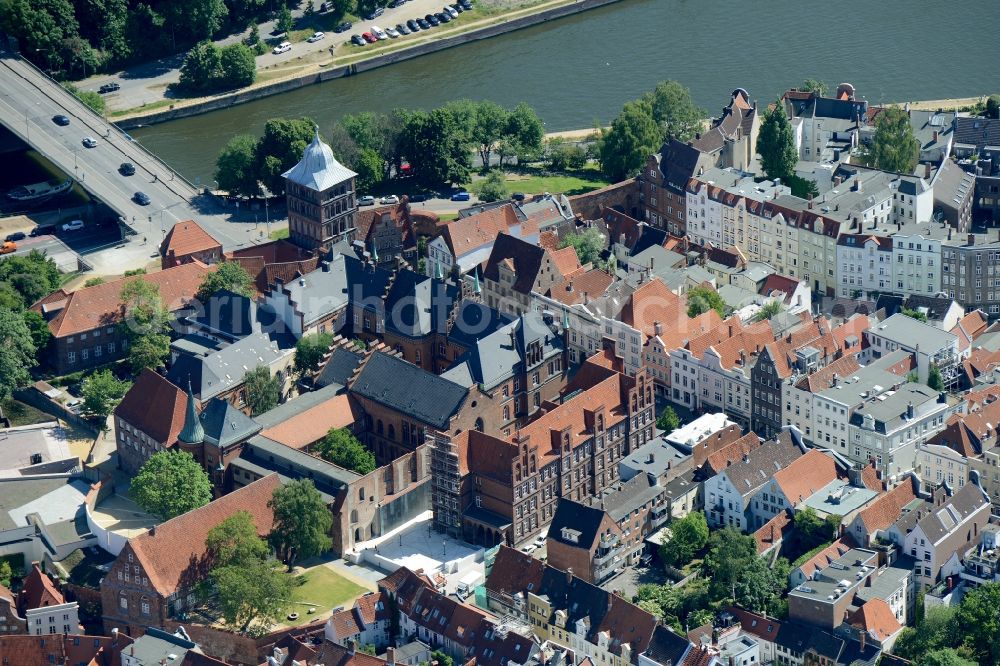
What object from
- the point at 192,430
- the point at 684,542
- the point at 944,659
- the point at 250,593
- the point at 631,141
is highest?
the point at 631,141

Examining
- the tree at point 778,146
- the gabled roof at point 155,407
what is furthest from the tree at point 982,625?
the tree at point 778,146

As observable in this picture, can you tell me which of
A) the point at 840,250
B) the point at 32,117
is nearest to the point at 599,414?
the point at 840,250

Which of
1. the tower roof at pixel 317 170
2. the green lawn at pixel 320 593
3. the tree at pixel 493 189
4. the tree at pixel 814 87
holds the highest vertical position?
the tower roof at pixel 317 170

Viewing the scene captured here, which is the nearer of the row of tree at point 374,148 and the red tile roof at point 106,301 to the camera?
the red tile roof at point 106,301

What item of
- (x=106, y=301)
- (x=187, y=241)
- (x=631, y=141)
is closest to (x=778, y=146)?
(x=631, y=141)

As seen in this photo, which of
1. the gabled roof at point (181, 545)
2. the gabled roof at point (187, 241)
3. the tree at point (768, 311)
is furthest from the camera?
the gabled roof at point (187, 241)

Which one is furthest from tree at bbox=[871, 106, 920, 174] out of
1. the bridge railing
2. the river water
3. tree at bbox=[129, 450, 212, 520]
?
tree at bbox=[129, 450, 212, 520]

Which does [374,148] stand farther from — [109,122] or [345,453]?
Answer: [345,453]

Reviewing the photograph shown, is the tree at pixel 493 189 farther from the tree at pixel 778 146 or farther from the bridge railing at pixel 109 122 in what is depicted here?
the bridge railing at pixel 109 122
